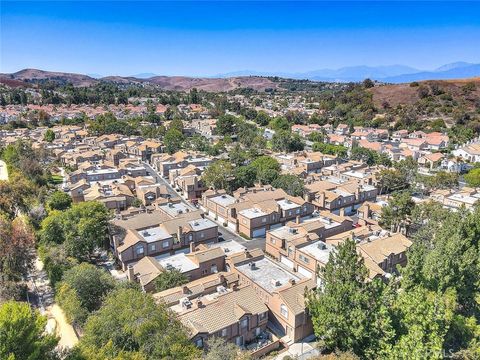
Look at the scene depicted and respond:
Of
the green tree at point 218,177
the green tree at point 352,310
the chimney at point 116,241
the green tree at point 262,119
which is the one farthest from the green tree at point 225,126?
the green tree at point 352,310

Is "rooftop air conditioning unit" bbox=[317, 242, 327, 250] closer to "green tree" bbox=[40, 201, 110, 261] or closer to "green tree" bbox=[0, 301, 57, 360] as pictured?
"green tree" bbox=[40, 201, 110, 261]

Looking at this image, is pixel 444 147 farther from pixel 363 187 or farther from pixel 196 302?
pixel 196 302

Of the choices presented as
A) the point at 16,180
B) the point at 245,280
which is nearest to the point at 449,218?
the point at 245,280

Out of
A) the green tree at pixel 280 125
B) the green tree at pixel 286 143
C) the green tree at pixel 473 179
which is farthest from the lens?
the green tree at pixel 280 125

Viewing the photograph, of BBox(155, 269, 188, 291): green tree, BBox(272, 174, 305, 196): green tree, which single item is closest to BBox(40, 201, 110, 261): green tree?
BBox(155, 269, 188, 291): green tree

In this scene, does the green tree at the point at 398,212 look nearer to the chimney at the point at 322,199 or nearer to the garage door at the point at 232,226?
the chimney at the point at 322,199

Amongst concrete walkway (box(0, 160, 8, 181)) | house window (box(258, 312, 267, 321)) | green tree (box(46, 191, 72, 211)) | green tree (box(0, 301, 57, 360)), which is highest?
green tree (box(0, 301, 57, 360))
